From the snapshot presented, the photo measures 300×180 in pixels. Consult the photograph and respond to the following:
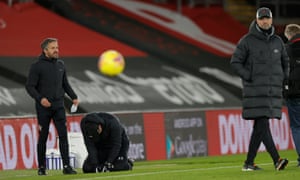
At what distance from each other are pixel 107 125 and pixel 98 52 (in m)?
13.9

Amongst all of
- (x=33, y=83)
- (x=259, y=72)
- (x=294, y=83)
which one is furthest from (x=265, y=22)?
(x=33, y=83)

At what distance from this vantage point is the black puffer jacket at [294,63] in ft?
50.0

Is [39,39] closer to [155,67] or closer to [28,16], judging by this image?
[28,16]

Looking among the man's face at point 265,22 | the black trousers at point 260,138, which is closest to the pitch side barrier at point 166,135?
the black trousers at point 260,138

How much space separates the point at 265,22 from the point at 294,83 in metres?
1.75

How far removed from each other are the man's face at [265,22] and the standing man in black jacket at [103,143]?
2731 millimetres

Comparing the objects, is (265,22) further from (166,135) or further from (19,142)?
(166,135)

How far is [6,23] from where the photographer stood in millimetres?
27703

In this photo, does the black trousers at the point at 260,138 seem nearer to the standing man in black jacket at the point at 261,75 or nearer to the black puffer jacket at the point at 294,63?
the standing man in black jacket at the point at 261,75

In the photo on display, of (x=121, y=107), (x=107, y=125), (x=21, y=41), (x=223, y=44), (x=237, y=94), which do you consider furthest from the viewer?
(x=223, y=44)

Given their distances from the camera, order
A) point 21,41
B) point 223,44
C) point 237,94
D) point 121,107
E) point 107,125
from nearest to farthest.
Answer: point 107,125 < point 121,107 < point 21,41 < point 237,94 < point 223,44

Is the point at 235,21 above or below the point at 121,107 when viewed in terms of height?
above

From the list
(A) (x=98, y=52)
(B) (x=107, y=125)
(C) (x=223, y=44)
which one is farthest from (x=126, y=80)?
(B) (x=107, y=125)

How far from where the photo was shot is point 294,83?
50.1 feet
